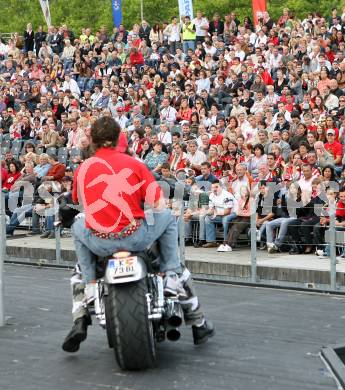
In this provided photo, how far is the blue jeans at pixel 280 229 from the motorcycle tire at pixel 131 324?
8.12 m

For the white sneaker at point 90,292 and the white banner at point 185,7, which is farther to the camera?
the white banner at point 185,7

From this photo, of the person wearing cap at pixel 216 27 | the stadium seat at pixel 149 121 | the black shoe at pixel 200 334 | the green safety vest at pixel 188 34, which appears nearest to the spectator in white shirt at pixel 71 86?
the green safety vest at pixel 188 34

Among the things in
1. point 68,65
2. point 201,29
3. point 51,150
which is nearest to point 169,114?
point 51,150

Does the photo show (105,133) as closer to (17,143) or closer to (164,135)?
(164,135)

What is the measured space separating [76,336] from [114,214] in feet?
3.83

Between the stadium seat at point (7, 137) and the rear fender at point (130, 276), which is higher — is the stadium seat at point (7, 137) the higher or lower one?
the higher one

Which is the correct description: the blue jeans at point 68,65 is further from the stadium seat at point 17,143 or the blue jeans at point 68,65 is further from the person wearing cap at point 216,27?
the stadium seat at point 17,143

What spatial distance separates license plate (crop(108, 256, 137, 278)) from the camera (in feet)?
29.2

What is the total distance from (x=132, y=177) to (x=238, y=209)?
8549 mm

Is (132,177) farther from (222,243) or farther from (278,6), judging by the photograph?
(278,6)

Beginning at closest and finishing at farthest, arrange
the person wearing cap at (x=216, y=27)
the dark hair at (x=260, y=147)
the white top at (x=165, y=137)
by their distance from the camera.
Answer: the dark hair at (x=260, y=147) → the white top at (x=165, y=137) → the person wearing cap at (x=216, y=27)

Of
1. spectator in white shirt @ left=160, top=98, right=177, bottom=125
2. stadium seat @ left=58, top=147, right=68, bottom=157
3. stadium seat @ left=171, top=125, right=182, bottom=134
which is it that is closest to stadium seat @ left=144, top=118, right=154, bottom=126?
spectator in white shirt @ left=160, top=98, right=177, bottom=125

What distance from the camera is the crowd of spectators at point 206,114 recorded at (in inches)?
709

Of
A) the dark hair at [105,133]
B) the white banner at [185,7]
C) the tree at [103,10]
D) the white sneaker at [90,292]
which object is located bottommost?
the white sneaker at [90,292]
